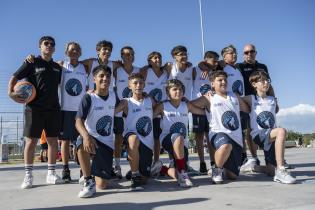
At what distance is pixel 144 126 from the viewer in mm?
4836

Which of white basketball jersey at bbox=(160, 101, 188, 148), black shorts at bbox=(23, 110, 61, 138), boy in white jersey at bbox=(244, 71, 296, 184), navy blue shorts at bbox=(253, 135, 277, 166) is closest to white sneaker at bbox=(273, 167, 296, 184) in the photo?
boy in white jersey at bbox=(244, 71, 296, 184)

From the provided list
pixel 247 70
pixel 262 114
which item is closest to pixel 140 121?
pixel 262 114

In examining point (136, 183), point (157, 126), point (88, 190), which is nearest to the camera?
point (88, 190)

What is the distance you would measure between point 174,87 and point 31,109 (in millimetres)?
2047

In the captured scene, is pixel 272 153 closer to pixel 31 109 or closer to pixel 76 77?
pixel 76 77

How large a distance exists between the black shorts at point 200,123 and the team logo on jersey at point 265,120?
97 cm

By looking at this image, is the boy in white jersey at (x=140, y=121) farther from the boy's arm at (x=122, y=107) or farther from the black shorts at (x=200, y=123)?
the black shorts at (x=200, y=123)

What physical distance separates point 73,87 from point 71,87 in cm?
3

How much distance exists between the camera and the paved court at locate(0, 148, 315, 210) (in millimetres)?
3207

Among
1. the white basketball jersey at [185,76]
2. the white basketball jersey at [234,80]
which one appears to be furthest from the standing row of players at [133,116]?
the white basketball jersey at [234,80]

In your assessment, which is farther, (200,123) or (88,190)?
(200,123)

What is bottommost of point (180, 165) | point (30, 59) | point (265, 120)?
point (180, 165)

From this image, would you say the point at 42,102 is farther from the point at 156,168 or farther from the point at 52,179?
the point at 156,168

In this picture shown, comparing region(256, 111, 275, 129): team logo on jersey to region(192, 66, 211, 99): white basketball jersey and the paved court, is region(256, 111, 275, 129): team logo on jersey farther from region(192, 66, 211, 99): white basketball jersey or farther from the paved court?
region(192, 66, 211, 99): white basketball jersey
